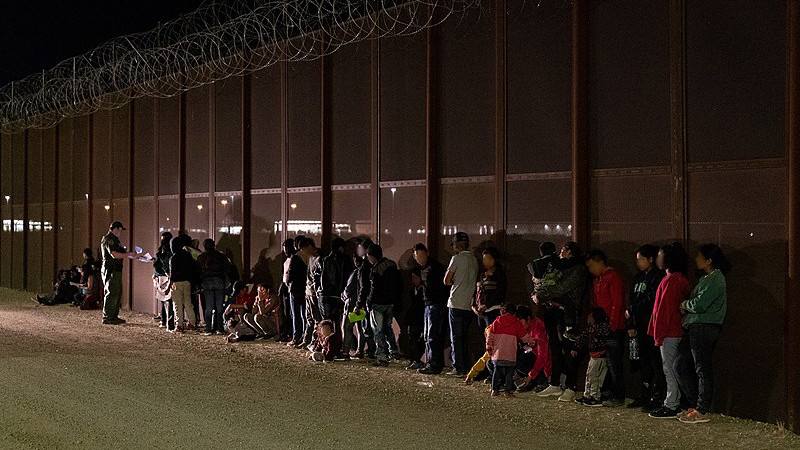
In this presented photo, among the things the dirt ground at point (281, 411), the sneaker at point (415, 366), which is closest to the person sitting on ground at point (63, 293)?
the dirt ground at point (281, 411)

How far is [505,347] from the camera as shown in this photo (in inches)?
352

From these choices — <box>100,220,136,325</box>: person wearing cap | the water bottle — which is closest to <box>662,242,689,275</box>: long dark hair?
the water bottle

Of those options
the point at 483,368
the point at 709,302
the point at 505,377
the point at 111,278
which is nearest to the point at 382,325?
the point at 483,368

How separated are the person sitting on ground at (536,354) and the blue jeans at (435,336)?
56.0 inches

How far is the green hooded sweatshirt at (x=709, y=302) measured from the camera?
25.3ft

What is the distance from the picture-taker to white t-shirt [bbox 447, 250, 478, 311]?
1020cm

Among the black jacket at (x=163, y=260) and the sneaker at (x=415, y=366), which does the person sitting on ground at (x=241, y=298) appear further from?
the sneaker at (x=415, y=366)

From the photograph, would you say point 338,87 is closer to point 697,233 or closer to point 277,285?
point 277,285

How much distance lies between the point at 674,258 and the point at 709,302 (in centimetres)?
57

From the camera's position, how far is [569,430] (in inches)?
294

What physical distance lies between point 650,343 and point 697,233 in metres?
1.17

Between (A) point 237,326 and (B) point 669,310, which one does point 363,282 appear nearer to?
(A) point 237,326

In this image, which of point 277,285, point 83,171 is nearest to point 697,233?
point 277,285

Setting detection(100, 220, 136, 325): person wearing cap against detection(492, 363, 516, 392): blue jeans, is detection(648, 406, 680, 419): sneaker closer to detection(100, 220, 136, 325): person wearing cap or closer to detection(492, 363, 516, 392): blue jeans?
detection(492, 363, 516, 392): blue jeans
